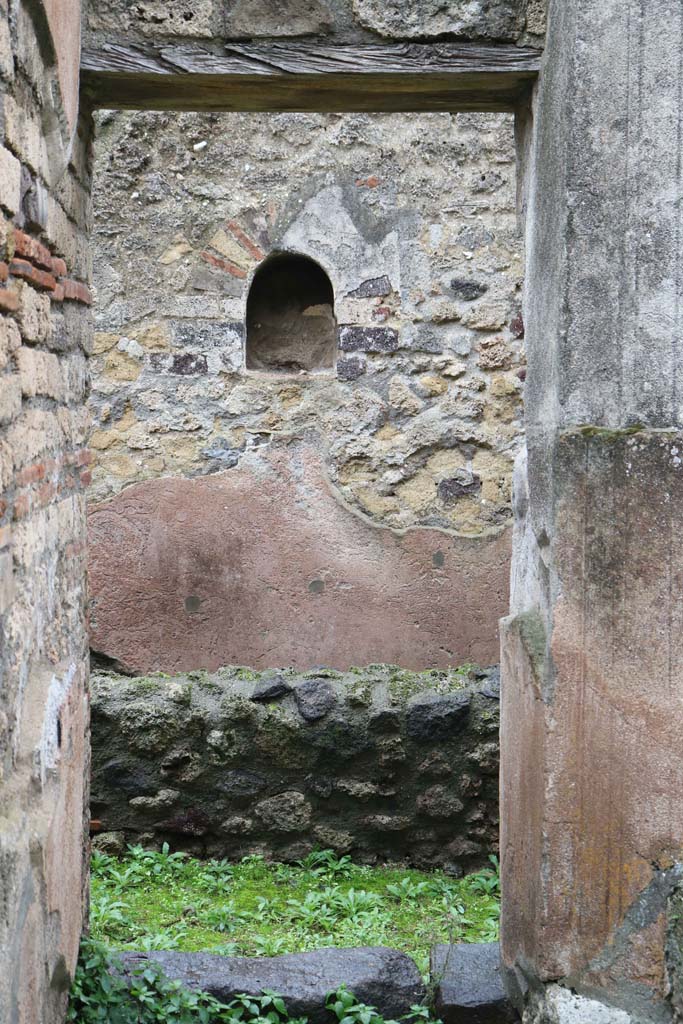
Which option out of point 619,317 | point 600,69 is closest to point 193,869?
point 619,317

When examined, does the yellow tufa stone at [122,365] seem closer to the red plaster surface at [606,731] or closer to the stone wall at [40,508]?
the stone wall at [40,508]

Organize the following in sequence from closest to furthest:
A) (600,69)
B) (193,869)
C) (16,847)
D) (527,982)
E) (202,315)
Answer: (16,847)
(600,69)
(527,982)
(193,869)
(202,315)

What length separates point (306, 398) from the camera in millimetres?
5703

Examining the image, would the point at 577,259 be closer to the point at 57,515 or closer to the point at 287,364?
the point at 57,515

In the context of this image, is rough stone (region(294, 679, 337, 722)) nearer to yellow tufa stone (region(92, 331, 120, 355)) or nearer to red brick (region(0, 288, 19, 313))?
yellow tufa stone (region(92, 331, 120, 355))

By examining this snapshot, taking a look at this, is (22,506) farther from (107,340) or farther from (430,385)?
(430,385)

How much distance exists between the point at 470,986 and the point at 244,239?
381 cm

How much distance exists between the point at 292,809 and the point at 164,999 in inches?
58.2

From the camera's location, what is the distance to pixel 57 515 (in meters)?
2.75

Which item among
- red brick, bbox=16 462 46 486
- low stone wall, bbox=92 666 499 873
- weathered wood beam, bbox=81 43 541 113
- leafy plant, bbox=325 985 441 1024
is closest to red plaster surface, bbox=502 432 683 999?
leafy plant, bbox=325 985 441 1024

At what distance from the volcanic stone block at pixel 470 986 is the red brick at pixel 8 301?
7.35 feet

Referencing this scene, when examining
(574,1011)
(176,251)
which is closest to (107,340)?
(176,251)

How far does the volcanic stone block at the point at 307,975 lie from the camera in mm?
3199

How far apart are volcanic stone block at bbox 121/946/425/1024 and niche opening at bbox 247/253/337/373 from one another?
10.6ft
